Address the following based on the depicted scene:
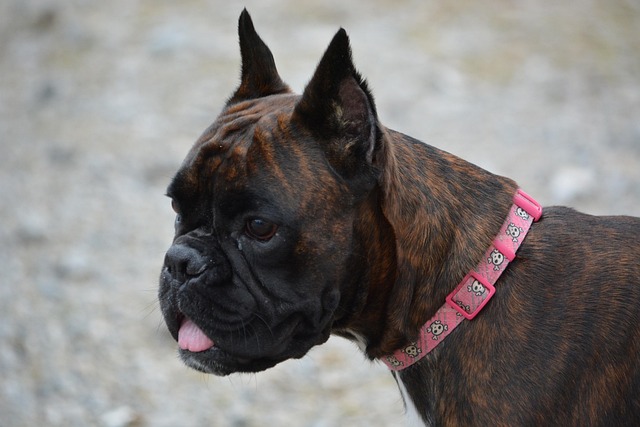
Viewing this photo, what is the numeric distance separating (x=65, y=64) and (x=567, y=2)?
6134mm

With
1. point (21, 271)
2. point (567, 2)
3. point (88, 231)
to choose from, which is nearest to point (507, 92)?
point (567, 2)

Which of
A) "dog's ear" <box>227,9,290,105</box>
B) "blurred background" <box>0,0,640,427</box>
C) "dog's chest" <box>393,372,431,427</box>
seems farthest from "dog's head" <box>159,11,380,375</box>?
"blurred background" <box>0,0,640,427</box>

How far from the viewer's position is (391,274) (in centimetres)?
334

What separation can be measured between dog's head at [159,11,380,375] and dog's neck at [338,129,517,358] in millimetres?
89

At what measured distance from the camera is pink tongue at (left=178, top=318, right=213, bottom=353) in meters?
3.41

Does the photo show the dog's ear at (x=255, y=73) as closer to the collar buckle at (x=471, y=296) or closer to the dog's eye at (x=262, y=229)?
the dog's eye at (x=262, y=229)

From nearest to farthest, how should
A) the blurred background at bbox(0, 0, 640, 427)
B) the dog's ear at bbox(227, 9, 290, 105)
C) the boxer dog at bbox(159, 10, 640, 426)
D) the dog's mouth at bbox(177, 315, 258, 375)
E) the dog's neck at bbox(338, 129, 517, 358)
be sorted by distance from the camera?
1. the boxer dog at bbox(159, 10, 640, 426)
2. the dog's neck at bbox(338, 129, 517, 358)
3. the dog's mouth at bbox(177, 315, 258, 375)
4. the dog's ear at bbox(227, 9, 290, 105)
5. the blurred background at bbox(0, 0, 640, 427)

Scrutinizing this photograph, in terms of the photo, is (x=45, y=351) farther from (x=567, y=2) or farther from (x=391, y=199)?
(x=567, y=2)

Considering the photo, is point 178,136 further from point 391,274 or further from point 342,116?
point 391,274

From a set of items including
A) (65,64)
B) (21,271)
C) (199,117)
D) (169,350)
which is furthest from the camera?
(65,64)

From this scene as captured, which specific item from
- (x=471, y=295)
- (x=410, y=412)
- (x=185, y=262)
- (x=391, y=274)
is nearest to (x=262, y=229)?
(x=185, y=262)

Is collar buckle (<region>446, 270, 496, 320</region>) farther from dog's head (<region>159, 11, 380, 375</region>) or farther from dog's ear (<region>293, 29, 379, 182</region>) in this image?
dog's ear (<region>293, 29, 379, 182</region>)

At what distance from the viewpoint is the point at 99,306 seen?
6.39m

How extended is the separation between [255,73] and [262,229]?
3.47ft
